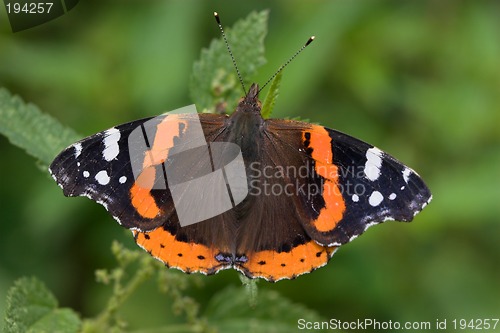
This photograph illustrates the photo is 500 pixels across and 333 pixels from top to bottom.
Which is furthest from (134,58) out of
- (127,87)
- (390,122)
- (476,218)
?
(476,218)

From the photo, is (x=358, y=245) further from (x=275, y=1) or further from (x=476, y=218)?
(x=275, y=1)

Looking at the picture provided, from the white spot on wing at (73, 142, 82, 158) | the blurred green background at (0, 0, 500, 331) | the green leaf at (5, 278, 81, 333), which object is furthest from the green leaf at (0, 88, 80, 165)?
the blurred green background at (0, 0, 500, 331)

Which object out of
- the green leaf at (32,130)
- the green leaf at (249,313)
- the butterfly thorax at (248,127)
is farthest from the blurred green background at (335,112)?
the butterfly thorax at (248,127)

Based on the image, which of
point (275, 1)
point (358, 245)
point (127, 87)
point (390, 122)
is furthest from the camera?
point (275, 1)

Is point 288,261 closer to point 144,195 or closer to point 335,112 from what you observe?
point 144,195

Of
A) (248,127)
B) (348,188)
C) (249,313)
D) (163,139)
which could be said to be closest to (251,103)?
(248,127)

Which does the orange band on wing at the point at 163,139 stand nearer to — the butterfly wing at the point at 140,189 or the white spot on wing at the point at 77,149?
the butterfly wing at the point at 140,189
